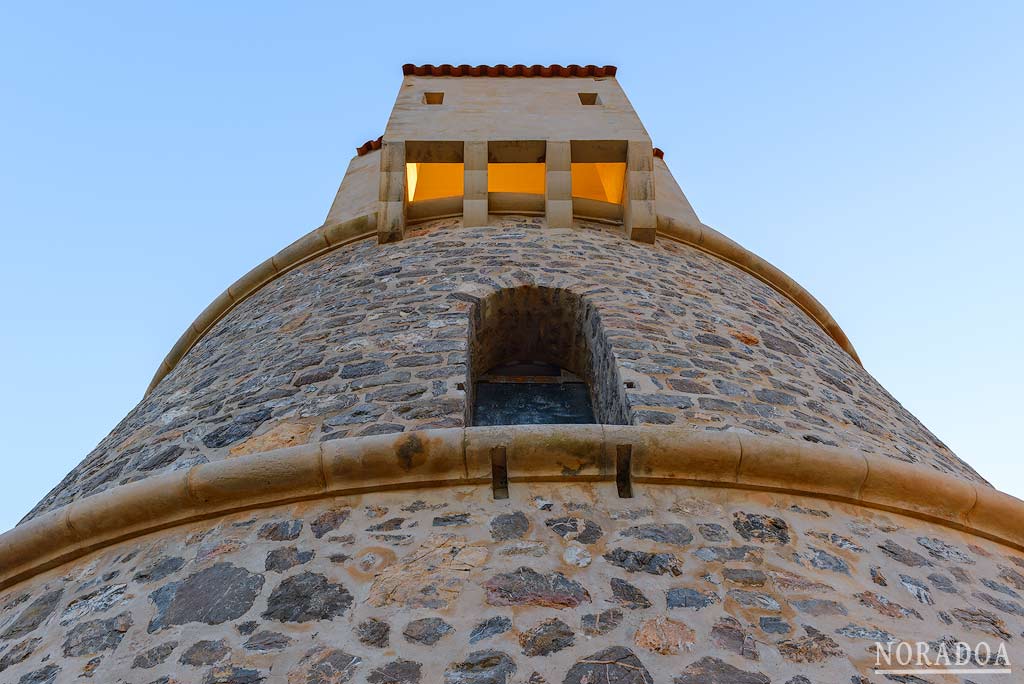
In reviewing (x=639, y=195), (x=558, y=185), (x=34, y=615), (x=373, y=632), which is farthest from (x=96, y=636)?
(x=639, y=195)

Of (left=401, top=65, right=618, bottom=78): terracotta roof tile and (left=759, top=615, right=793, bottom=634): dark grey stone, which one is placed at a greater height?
(left=401, top=65, right=618, bottom=78): terracotta roof tile

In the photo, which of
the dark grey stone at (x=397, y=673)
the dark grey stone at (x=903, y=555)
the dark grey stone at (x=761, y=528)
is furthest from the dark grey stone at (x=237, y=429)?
the dark grey stone at (x=903, y=555)

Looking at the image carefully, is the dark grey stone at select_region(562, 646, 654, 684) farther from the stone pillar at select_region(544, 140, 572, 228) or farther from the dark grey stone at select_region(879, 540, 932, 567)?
the stone pillar at select_region(544, 140, 572, 228)

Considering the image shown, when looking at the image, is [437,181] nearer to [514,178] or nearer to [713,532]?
[514,178]

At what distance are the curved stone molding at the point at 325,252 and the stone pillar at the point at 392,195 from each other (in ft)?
0.79

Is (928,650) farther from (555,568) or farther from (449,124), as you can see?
(449,124)

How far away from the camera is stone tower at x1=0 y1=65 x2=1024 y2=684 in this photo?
2854mm

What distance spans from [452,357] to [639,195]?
3.03m

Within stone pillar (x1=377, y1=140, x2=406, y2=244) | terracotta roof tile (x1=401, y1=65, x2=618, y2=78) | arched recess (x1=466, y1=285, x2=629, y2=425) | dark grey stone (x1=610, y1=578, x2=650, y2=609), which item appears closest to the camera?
dark grey stone (x1=610, y1=578, x2=650, y2=609)

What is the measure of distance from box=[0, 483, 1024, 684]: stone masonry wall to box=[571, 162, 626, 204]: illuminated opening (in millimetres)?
5339

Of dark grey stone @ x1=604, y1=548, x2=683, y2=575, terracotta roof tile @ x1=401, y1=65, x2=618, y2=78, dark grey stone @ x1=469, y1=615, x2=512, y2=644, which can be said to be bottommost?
dark grey stone @ x1=469, y1=615, x2=512, y2=644

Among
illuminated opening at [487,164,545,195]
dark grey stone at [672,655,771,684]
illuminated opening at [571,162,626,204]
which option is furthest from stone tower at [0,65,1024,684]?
illuminated opening at [487,164,545,195]

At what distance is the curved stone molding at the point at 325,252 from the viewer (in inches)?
283

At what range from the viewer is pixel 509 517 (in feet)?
11.1
